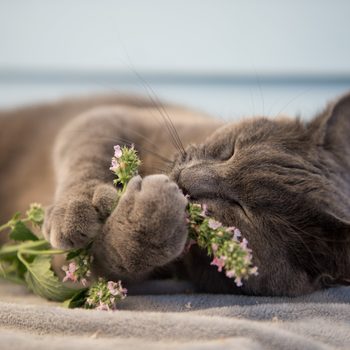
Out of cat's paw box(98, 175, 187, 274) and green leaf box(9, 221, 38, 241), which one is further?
green leaf box(9, 221, 38, 241)

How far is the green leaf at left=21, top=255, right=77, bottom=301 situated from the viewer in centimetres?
115

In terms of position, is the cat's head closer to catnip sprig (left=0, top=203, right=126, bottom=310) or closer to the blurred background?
catnip sprig (left=0, top=203, right=126, bottom=310)

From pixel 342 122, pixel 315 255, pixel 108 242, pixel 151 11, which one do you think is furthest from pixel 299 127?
pixel 151 11

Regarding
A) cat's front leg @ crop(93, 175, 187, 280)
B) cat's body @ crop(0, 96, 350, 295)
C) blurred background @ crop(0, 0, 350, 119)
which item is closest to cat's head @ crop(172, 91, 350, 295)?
cat's body @ crop(0, 96, 350, 295)

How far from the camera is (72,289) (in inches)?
45.4

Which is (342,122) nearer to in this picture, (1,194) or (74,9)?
(1,194)

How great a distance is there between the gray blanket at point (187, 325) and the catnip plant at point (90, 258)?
76mm

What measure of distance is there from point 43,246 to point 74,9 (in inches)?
76.6

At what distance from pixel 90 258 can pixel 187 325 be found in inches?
11.9

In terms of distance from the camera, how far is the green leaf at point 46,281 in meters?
1.15

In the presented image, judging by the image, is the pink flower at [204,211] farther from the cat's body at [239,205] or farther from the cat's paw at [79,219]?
the cat's paw at [79,219]

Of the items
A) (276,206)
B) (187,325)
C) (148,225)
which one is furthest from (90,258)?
(276,206)

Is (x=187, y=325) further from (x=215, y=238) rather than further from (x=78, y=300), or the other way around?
(x=78, y=300)

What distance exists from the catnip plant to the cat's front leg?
4 centimetres
